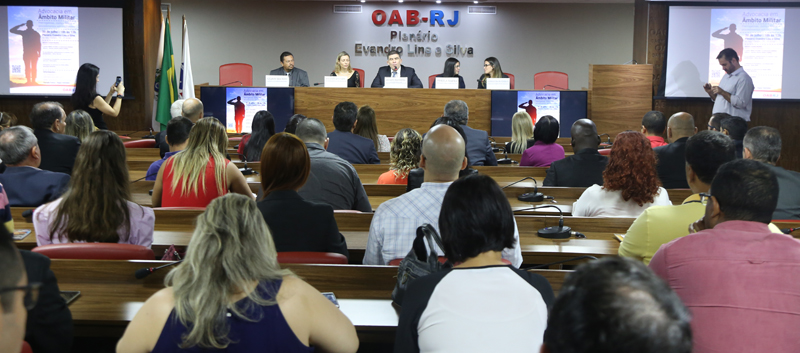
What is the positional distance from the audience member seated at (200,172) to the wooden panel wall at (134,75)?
651cm

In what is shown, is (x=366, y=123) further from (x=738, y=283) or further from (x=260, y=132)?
(x=738, y=283)

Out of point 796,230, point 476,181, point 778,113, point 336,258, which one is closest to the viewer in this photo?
point 476,181

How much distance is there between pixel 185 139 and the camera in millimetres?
4238

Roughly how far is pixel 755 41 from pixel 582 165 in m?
6.26

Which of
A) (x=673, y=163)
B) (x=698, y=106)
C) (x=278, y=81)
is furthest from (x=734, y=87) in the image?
(x=278, y=81)

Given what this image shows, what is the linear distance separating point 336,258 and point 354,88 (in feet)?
18.9

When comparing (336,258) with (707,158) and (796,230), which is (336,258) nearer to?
(707,158)

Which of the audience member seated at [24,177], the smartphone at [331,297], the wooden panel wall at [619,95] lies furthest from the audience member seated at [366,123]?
the smartphone at [331,297]

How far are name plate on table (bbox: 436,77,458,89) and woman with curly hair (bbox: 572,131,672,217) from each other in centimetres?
483

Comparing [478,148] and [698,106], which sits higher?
[698,106]

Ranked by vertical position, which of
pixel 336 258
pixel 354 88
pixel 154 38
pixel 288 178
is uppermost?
pixel 154 38

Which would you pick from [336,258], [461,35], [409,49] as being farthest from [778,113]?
[336,258]

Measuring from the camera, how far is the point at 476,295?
4.71ft

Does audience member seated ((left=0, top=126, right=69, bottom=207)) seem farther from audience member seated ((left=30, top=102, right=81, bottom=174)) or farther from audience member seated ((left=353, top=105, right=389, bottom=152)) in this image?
audience member seated ((left=353, top=105, right=389, bottom=152))
